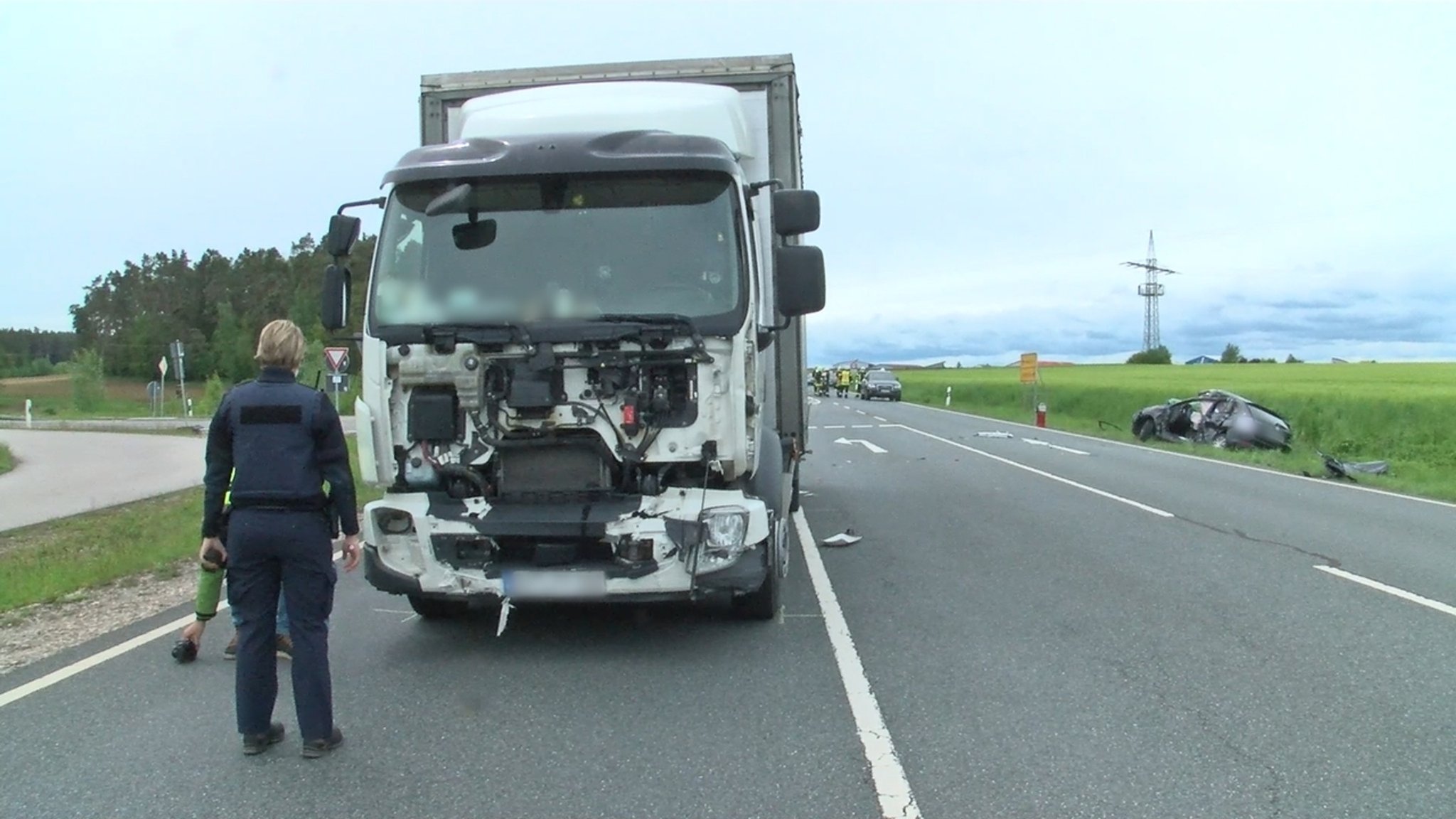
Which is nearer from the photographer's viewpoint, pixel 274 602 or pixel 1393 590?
pixel 274 602

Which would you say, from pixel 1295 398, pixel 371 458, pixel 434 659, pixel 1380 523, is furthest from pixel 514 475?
pixel 1295 398

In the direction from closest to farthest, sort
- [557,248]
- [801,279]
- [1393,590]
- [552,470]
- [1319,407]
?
1. [552,470]
2. [557,248]
3. [801,279]
4. [1393,590]
5. [1319,407]

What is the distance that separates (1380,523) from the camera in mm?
11758

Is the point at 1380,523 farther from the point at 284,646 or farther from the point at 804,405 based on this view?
the point at 284,646

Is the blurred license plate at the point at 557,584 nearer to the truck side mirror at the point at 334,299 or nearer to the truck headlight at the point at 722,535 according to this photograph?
the truck headlight at the point at 722,535

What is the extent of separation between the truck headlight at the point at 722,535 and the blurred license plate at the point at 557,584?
549 millimetres

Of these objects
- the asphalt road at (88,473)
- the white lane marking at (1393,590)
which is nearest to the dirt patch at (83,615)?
the asphalt road at (88,473)

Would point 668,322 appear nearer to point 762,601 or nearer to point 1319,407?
point 762,601

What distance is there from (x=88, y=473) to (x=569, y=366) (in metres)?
19.5

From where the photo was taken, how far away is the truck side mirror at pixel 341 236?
6188 mm

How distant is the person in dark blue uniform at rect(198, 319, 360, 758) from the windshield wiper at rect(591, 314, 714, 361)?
5.20ft

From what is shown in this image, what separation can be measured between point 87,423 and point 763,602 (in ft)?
166

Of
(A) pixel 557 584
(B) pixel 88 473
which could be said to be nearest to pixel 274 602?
(A) pixel 557 584

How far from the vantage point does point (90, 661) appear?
635 centimetres
